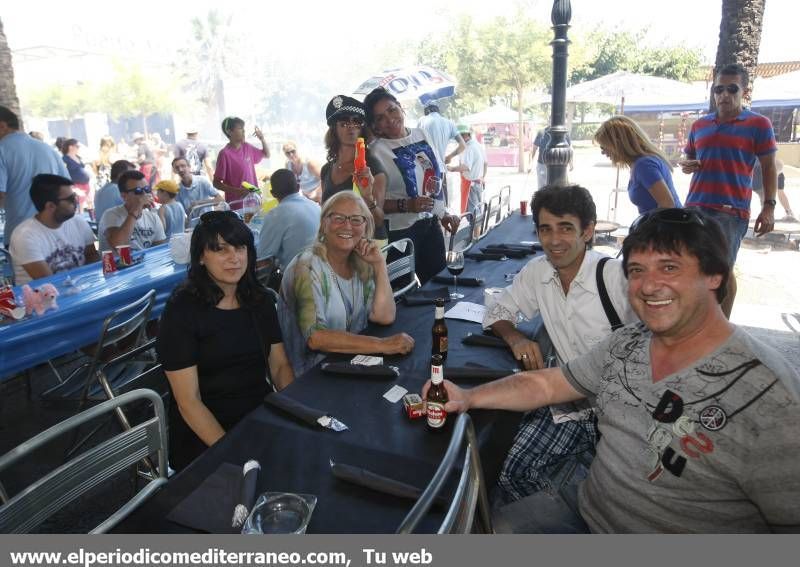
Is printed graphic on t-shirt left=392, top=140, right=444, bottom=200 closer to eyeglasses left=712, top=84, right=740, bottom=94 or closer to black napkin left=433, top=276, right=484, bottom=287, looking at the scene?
black napkin left=433, top=276, right=484, bottom=287

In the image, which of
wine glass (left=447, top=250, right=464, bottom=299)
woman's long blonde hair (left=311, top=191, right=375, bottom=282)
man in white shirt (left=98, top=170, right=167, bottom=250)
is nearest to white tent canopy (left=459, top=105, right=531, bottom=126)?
man in white shirt (left=98, top=170, right=167, bottom=250)

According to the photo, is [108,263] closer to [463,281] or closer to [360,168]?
[360,168]

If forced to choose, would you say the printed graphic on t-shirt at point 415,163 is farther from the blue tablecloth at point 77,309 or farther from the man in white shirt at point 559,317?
the blue tablecloth at point 77,309

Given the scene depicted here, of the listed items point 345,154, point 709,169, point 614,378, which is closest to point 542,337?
point 614,378

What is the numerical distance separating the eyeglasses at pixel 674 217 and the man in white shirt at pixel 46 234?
3.96 m

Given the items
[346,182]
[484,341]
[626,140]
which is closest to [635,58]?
[626,140]

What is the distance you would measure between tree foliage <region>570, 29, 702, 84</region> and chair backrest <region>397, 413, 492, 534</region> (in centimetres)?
2845

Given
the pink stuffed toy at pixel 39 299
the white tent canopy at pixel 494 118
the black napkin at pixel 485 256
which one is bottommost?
the black napkin at pixel 485 256

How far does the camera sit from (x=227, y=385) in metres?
2.12

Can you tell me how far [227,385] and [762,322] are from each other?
15.8 feet

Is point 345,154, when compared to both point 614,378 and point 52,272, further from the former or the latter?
point 614,378

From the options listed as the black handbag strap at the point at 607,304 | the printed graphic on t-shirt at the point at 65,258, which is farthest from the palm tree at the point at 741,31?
the printed graphic on t-shirt at the point at 65,258

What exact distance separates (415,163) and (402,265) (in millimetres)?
875

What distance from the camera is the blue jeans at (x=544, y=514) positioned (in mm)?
1617
